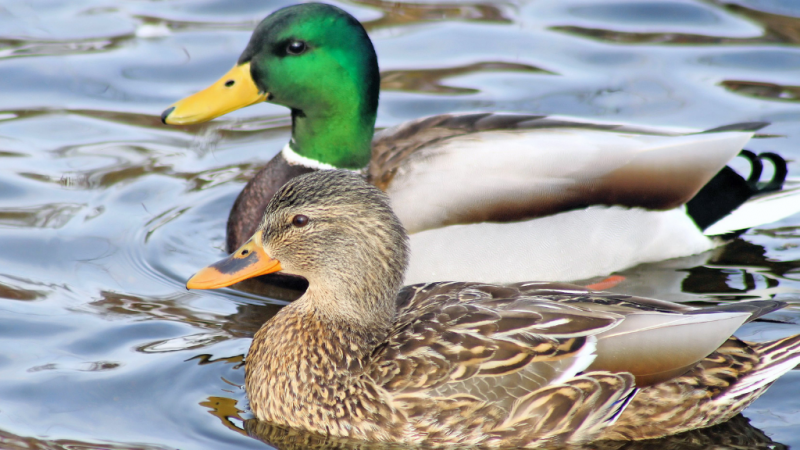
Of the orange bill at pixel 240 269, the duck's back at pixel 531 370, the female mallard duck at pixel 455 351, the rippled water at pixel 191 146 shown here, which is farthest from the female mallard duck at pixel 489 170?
the duck's back at pixel 531 370

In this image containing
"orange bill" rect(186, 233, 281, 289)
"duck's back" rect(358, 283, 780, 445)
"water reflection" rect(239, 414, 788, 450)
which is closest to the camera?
"duck's back" rect(358, 283, 780, 445)

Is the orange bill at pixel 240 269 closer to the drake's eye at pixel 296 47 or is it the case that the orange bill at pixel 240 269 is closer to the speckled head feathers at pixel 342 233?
the speckled head feathers at pixel 342 233

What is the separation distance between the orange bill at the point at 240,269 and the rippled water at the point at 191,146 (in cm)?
58

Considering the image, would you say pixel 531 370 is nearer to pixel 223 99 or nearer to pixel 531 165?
pixel 531 165

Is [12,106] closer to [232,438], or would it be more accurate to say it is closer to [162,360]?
[162,360]

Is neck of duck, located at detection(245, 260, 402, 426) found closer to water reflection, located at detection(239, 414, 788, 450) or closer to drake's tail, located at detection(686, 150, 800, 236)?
water reflection, located at detection(239, 414, 788, 450)

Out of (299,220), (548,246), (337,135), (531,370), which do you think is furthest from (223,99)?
(531,370)

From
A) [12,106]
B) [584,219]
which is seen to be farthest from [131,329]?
[12,106]

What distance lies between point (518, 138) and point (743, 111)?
306 cm

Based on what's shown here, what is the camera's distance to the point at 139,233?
764cm

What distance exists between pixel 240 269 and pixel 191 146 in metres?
3.58

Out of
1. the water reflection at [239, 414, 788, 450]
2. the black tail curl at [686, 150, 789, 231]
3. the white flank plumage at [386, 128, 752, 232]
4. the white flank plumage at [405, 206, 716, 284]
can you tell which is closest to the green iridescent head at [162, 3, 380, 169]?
the white flank plumage at [386, 128, 752, 232]

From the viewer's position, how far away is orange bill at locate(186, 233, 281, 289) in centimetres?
562

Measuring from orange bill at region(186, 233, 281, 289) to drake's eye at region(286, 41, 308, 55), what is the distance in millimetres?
1895
